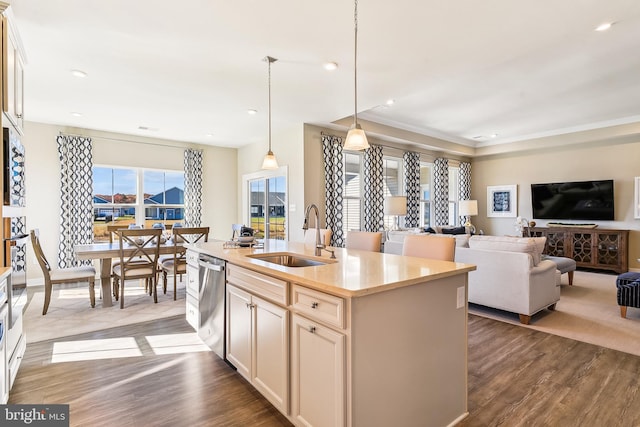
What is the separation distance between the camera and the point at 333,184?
602 centimetres

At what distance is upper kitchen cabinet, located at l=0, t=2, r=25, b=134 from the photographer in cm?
235

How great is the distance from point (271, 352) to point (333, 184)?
14.0ft

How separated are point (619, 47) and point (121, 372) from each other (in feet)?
18.0

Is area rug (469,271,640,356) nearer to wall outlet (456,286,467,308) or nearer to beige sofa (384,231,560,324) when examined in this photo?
beige sofa (384,231,560,324)

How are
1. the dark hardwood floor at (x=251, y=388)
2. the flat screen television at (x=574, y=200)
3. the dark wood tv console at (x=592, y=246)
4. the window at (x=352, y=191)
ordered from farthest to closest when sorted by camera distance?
the flat screen television at (x=574, y=200) < the window at (x=352, y=191) < the dark wood tv console at (x=592, y=246) < the dark hardwood floor at (x=251, y=388)

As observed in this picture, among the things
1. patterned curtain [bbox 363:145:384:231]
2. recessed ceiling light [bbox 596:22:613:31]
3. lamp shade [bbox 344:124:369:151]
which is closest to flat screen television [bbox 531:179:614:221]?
patterned curtain [bbox 363:145:384:231]

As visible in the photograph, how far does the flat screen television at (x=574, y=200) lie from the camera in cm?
667

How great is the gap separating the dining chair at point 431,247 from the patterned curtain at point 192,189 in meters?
5.44

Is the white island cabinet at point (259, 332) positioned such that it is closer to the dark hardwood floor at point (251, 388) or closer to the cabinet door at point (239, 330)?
the cabinet door at point (239, 330)

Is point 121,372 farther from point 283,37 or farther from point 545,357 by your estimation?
point 545,357

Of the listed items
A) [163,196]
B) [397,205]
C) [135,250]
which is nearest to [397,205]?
[397,205]

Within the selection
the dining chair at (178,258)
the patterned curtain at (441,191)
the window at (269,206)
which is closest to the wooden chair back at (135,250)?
the dining chair at (178,258)

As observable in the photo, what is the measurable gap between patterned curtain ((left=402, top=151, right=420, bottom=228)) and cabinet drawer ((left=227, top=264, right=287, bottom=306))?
18.1 ft

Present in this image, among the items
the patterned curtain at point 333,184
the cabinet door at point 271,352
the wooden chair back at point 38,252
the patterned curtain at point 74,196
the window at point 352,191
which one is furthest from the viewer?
the window at point 352,191
